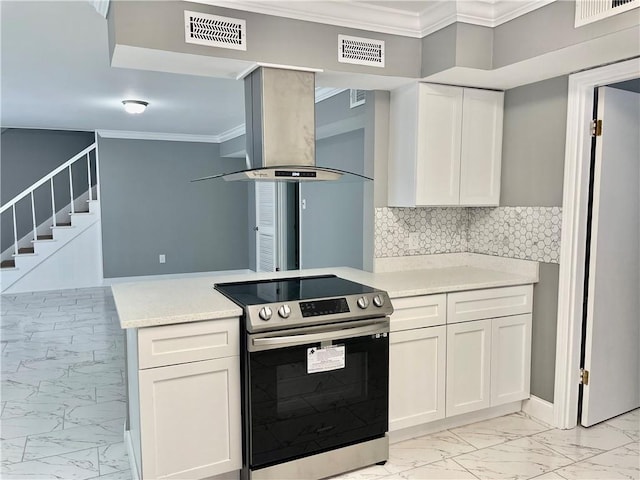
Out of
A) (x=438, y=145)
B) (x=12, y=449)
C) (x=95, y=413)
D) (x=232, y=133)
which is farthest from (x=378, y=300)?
(x=232, y=133)

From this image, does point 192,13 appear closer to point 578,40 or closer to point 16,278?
point 578,40

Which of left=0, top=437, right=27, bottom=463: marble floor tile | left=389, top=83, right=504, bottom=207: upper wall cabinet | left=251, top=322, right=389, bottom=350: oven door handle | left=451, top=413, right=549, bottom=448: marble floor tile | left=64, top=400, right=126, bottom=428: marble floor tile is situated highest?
left=389, top=83, right=504, bottom=207: upper wall cabinet

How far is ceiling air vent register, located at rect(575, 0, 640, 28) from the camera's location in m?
2.07

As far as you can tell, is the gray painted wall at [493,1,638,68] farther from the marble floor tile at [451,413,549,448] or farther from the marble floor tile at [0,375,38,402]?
the marble floor tile at [0,375,38,402]

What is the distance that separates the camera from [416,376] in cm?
269

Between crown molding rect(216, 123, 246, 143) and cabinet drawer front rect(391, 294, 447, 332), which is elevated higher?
crown molding rect(216, 123, 246, 143)

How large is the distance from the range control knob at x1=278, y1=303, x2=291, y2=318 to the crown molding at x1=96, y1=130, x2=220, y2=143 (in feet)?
19.7

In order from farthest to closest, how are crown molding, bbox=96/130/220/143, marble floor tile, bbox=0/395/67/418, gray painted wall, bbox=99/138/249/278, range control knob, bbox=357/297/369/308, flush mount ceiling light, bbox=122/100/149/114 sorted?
gray painted wall, bbox=99/138/249/278 → crown molding, bbox=96/130/220/143 → flush mount ceiling light, bbox=122/100/149/114 → marble floor tile, bbox=0/395/67/418 → range control knob, bbox=357/297/369/308

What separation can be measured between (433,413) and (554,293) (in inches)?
40.9

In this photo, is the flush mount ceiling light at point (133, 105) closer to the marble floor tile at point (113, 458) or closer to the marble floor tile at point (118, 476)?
the marble floor tile at point (113, 458)

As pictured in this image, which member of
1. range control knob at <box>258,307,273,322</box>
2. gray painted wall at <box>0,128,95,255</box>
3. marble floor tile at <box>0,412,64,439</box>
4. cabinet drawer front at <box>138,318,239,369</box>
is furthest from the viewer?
gray painted wall at <box>0,128,95,255</box>

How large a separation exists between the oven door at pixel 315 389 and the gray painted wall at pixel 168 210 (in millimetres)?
5967

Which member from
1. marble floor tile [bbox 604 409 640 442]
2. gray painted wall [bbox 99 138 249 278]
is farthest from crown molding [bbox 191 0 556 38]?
gray painted wall [bbox 99 138 249 278]

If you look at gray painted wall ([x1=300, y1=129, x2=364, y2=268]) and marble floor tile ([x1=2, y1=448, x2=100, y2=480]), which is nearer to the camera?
marble floor tile ([x1=2, y1=448, x2=100, y2=480])
